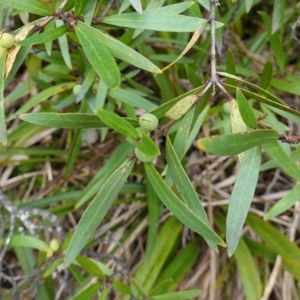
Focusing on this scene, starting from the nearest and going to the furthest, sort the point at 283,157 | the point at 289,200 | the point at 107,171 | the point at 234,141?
the point at 234,141, the point at 283,157, the point at 289,200, the point at 107,171

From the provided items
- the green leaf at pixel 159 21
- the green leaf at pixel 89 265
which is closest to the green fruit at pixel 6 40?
the green leaf at pixel 159 21

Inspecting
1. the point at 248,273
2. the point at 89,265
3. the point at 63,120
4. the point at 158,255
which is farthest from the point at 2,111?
the point at 248,273

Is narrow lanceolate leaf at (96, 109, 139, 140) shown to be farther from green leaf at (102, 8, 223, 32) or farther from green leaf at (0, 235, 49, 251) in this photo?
green leaf at (0, 235, 49, 251)

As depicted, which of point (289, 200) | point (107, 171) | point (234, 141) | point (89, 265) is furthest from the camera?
point (107, 171)

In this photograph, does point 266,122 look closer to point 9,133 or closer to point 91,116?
point 91,116

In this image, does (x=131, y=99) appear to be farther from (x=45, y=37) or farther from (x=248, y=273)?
(x=248, y=273)

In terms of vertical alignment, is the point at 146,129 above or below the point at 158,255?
above

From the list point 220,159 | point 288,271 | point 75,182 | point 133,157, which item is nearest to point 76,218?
point 75,182
